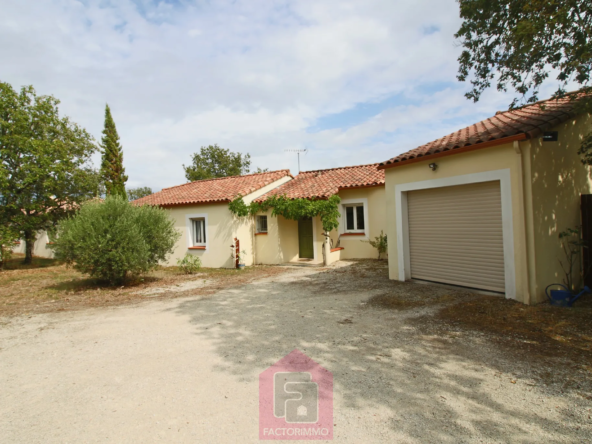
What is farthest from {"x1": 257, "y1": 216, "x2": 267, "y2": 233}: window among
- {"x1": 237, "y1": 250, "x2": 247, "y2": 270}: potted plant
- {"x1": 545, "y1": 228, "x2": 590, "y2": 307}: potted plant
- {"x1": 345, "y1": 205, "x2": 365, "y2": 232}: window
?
{"x1": 545, "y1": 228, "x2": 590, "y2": 307}: potted plant

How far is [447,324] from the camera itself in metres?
5.68

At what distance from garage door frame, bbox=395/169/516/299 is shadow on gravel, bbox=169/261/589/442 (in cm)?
80

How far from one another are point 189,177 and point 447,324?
123 ft

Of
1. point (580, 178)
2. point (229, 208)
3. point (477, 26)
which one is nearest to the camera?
point (477, 26)

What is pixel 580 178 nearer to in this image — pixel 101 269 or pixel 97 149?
pixel 101 269

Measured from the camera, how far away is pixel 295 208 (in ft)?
45.5

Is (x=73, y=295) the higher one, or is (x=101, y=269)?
(x=101, y=269)

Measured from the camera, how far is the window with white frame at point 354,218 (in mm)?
15078

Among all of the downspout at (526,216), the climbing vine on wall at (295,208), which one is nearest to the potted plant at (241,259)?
the climbing vine on wall at (295,208)

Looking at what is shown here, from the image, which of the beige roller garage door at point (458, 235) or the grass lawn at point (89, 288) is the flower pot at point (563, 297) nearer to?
the beige roller garage door at point (458, 235)

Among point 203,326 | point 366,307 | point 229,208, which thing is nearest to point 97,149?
point 229,208

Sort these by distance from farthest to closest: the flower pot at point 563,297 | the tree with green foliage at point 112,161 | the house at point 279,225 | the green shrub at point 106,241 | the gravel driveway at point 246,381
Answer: the tree with green foliage at point 112,161 < the house at point 279,225 < the green shrub at point 106,241 < the flower pot at point 563,297 < the gravel driveway at point 246,381
